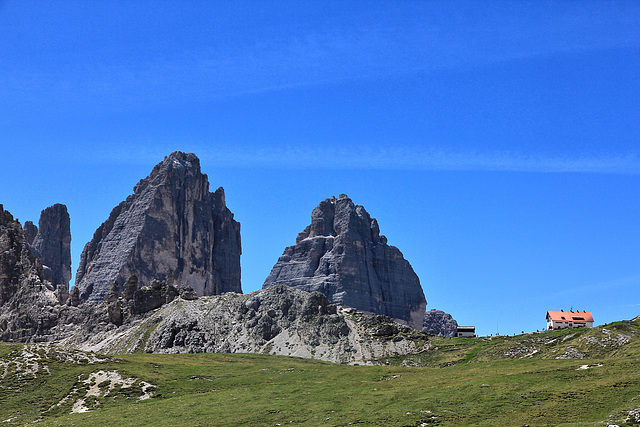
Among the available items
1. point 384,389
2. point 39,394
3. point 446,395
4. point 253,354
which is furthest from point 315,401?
point 253,354

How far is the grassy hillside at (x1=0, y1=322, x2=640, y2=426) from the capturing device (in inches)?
3223

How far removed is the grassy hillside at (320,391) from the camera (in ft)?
269

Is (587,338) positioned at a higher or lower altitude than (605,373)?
higher

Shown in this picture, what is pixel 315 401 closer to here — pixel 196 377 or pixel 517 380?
pixel 517 380

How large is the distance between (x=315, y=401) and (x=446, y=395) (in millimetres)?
17301

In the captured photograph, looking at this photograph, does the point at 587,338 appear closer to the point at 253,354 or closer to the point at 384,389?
the point at 384,389

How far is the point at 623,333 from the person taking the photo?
152m

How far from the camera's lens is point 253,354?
7731 inches

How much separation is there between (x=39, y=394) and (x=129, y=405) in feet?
53.4

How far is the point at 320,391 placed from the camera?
10806cm

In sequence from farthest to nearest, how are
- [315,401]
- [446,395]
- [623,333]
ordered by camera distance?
[623,333] < [315,401] < [446,395]

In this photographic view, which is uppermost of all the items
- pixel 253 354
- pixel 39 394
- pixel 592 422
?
pixel 253 354

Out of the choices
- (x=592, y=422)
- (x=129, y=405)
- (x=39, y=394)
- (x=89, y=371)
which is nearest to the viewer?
Result: (x=592, y=422)

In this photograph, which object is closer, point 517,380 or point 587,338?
point 517,380
